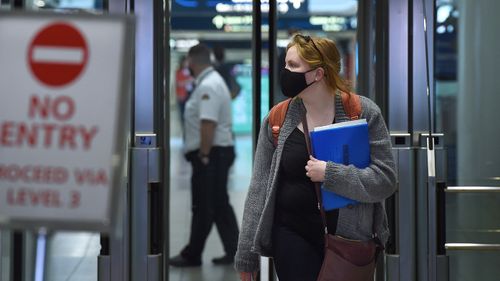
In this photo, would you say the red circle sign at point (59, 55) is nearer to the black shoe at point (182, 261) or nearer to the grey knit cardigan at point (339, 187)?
the grey knit cardigan at point (339, 187)

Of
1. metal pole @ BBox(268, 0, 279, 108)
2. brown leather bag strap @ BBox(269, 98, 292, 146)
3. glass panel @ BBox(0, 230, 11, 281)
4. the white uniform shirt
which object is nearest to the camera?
brown leather bag strap @ BBox(269, 98, 292, 146)

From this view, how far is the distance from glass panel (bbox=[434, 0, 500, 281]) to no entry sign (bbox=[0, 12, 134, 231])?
2488 millimetres

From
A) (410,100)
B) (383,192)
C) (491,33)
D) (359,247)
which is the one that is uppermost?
(491,33)

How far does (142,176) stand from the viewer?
437cm

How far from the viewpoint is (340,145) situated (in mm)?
3334

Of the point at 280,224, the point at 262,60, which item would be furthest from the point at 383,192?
the point at 262,60

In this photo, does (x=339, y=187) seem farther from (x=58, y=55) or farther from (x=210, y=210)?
(x=210, y=210)

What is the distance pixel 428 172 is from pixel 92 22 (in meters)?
2.37

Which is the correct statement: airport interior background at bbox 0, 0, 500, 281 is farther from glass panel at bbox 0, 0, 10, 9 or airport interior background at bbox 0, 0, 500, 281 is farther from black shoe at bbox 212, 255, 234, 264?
black shoe at bbox 212, 255, 234, 264

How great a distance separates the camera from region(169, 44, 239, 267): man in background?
6207 millimetres

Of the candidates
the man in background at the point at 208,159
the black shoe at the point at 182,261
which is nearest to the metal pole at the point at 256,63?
the man in background at the point at 208,159

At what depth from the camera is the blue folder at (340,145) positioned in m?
3.31

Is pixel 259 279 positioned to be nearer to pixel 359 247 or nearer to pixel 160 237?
pixel 160 237

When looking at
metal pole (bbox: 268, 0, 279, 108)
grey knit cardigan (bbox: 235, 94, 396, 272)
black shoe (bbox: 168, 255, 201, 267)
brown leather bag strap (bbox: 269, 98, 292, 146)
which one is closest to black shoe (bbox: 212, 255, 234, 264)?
black shoe (bbox: 168, 255, 201, 267)
